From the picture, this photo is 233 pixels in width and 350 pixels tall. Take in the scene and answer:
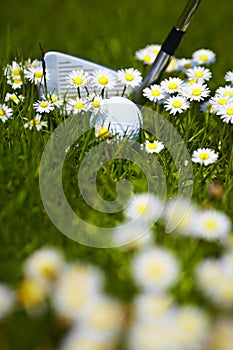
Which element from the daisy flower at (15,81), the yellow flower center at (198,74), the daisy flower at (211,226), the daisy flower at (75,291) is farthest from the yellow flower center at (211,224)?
the daisy flower at (15,81)

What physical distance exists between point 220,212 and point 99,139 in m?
0.38

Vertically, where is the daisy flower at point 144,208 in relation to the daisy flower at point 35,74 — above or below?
below

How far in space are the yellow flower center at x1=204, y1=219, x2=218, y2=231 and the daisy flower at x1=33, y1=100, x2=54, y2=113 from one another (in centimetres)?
58

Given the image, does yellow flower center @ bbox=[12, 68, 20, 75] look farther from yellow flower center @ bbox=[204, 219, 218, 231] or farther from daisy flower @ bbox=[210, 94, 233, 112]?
yellow flower center @ bbox=[204, 219, 218, 231]

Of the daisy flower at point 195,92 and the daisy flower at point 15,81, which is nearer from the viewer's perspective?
the daisy flower at point 195,92

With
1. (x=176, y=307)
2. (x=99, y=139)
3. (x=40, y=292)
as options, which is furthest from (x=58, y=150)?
(x=176, y=307)

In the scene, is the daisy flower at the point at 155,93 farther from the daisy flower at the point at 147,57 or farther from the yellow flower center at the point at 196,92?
the daisy flower at the point at 147,57

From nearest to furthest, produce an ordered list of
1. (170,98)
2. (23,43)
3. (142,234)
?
(142,234) < (170,98) < (23,43)

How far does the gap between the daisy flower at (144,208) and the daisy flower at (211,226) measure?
97 mm

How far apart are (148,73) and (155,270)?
0.85m

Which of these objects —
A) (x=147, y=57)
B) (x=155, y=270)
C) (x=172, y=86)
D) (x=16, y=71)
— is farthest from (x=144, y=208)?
(x=147, y=57)

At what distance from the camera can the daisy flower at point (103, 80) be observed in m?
1.78

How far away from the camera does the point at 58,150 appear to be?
5.16ft

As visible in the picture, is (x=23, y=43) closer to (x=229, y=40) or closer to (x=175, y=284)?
(x=229, y=40)
